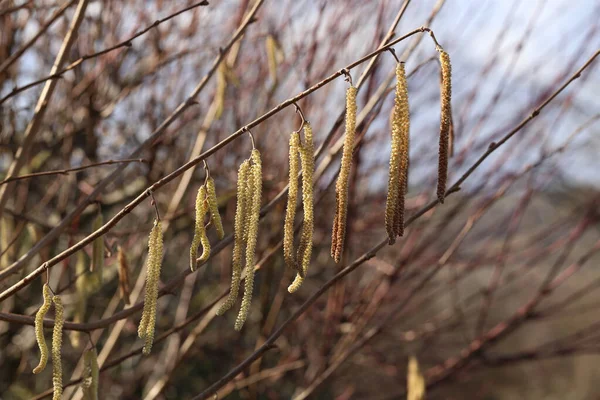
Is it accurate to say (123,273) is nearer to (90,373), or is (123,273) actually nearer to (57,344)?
(90,373)

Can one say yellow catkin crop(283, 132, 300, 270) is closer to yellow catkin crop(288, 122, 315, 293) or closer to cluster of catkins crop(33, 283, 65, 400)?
yellow catkin crop(288, 122, 315, 293)

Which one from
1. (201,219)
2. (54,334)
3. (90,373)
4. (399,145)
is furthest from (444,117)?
(90,373)

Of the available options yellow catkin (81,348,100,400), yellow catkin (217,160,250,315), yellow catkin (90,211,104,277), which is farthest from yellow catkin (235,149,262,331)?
yellow catkin (90,211,104,277)

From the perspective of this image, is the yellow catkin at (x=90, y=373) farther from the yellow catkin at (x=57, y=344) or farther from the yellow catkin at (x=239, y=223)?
the yellow catkin at (x=239, y=223)

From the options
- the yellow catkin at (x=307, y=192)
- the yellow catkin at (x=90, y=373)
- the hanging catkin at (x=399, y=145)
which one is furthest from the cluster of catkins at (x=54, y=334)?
the hanging catkin at (x=399, y=145)

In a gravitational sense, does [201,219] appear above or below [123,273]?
below

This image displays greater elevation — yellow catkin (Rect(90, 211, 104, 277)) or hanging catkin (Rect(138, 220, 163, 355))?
yellow catkin (Rect(90, 211, 104, 277))

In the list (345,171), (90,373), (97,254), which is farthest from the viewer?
(97,254)

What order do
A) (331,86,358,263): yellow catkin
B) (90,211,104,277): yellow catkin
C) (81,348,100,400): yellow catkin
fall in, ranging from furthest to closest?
(90,211,104,277): yellow catkin → (81,348,100,400): yellow catkin → (331,86,358,263): yellow catkin

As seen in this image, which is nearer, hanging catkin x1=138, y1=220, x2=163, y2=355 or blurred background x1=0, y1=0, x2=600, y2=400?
hanging catkin x1=138, y1=220, x2=163, y2=355
